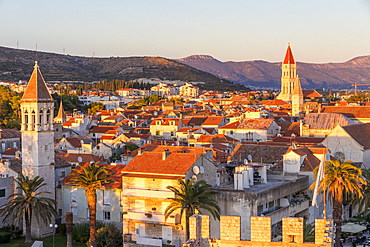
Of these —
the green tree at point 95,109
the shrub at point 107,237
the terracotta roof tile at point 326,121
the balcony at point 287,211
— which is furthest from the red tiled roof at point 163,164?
the green tree at point 95,109

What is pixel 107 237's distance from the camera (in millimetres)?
38375

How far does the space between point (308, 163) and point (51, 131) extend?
19.6 metres

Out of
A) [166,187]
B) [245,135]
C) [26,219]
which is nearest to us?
[166,187]

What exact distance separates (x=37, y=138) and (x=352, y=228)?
23.5 m

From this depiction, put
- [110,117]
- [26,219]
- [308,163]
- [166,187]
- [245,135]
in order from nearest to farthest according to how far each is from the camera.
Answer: [166,187] → [26,219] → [308,163] → [245,135] → [110,117]

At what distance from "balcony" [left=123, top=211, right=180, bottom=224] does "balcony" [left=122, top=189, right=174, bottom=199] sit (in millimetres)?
1155

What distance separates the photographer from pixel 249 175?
126ft

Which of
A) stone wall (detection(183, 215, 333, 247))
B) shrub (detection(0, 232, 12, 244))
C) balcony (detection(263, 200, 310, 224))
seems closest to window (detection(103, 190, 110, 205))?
shrub (detection(0, 232, 12, 244))

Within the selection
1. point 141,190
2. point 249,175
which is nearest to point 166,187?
point 141,190

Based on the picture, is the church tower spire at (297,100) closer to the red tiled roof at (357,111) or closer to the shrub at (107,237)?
the red tiled roof at (357,111)

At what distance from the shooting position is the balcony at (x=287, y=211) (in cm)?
3563

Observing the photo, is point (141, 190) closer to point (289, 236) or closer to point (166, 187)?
point (166, 187)

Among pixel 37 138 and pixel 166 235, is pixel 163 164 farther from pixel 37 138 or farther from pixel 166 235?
pixel 37 138

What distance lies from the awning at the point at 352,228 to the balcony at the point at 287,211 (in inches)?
113
